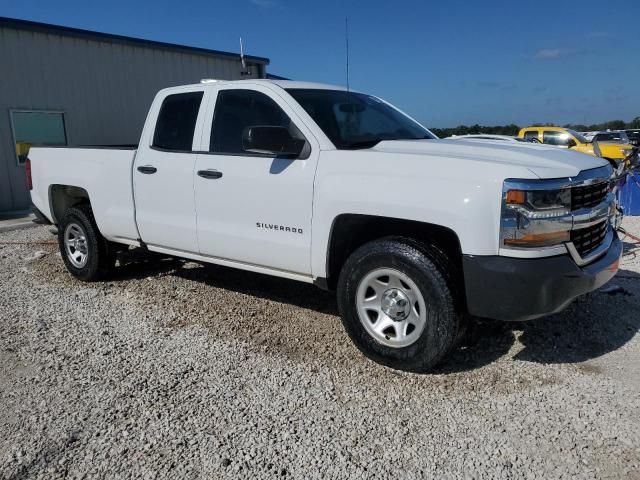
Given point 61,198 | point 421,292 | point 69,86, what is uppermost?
point 69,86

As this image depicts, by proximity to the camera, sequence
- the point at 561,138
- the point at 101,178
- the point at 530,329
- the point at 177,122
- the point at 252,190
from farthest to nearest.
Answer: the point at 561,138 → the point at 101,178 → the point at 177,122 → the point at 530,329 → the point at 252,190

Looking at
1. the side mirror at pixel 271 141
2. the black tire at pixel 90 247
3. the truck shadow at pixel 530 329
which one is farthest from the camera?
the black tire at pixel 90 247

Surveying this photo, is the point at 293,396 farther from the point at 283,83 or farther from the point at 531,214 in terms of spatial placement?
the point at 283,83

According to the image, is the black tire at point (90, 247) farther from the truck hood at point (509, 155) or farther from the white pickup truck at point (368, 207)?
the truck hood at point (509, 155)

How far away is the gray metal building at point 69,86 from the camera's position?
10789 millimetres

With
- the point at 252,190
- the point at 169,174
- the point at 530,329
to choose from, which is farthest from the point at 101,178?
the point at 530,329

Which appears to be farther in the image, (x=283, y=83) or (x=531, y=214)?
(x=283, y=83)

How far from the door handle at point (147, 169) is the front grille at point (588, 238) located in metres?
3.35

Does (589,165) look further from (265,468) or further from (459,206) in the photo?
(265,468)

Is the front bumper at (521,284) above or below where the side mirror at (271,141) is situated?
below

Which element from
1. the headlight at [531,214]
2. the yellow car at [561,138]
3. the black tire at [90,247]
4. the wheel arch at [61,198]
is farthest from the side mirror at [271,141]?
the yellow car at [561,138]

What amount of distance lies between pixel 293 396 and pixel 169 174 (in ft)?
7.48

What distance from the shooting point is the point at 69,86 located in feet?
38.2

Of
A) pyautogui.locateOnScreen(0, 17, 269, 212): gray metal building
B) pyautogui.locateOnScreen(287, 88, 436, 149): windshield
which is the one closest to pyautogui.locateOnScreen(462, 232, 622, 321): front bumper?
pyautogui.locateOnScreen(287, 88, 436, 149): windshield
